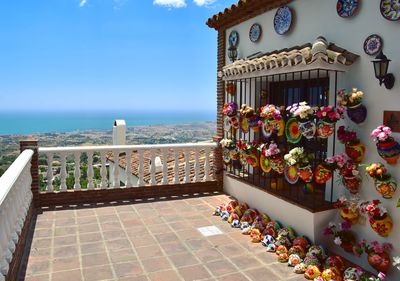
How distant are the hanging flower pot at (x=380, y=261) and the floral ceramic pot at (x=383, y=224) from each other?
0.74 feet

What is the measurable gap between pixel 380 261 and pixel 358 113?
167 centimetres

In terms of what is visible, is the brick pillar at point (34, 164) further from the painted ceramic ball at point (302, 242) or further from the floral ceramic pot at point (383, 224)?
the floral ceramic pot at point (383, 224)

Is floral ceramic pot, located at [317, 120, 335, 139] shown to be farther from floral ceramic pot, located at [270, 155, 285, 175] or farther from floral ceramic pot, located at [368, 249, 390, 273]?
floral ceramic pot, located at [368, 249, 390, 273]

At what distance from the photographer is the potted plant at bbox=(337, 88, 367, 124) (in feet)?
12.8

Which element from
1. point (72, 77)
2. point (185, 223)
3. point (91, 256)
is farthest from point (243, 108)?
point (72, 77)

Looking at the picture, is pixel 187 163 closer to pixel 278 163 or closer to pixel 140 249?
pixel 278 163

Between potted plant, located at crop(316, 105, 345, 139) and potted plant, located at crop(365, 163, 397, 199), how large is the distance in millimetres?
668

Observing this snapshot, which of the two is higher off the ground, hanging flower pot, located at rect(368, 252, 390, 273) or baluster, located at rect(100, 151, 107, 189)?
baluster, located at rect(100, 151, 107, 189)

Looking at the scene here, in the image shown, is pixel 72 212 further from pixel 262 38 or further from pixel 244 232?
pixel 262 38

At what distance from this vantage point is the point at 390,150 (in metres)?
3.53

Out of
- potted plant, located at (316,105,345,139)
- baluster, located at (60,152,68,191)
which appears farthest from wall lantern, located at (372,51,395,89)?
baluster, located at (60,152,68,191)

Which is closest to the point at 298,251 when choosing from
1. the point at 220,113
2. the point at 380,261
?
the point at 380,261

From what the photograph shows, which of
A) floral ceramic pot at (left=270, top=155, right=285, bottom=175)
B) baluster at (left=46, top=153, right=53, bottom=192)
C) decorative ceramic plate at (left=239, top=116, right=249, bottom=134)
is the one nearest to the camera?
floral ceramic pot at (left=270, top=155, right=285, bottom=175)

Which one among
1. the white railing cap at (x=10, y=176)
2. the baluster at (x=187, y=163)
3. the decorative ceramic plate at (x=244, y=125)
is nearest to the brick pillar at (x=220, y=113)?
the baluster at (x=187, y=163)
